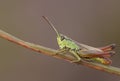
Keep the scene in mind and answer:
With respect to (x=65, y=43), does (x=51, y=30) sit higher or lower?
higher

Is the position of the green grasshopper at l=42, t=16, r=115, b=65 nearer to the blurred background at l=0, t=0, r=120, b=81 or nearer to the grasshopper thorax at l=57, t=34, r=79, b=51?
the grasshopper thorax at l=57, t=34, r=79, b=51

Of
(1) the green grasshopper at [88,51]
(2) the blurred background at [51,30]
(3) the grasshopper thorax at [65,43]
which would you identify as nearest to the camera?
(1) the green grasshopper at [88,51]

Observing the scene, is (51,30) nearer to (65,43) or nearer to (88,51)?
(65,43)

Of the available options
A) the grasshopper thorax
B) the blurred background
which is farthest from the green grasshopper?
the blurred background

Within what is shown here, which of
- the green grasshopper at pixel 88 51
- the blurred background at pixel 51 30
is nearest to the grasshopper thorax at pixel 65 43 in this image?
the green grasshopper at pixel 88 51

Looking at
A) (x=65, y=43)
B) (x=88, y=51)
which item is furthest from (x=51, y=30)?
(x=88, y=51)

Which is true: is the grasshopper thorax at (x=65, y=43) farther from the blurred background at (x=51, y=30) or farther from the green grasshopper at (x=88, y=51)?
the blurred background at (x=51, y=30)

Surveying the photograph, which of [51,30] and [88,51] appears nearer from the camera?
[88,51]

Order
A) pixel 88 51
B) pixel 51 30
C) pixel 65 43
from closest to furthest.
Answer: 1. pixel 88 51
2. pixel 65 43
3. pixel 51 30
